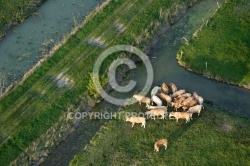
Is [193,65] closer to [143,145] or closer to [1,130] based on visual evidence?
[143,145]

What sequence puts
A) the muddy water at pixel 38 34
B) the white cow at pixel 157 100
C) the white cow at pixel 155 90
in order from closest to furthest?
1. the white cow at pixel 157 100
2. the white cow at pixel 155 90
3. the muddy water at pixel 38 34

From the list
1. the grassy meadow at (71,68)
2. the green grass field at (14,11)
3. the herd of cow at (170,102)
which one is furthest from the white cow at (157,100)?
the green grass field at (14,11)

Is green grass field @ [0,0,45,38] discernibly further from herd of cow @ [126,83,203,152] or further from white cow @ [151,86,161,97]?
white cow @ [151,86,161,97]

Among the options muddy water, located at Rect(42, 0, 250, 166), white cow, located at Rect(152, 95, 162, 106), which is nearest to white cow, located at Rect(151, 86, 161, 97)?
white cow, located at Rect(152, 95, 162, 106)

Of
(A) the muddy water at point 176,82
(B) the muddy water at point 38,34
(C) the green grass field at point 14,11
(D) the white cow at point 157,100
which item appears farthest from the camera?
(C) the green grass field at point 14,11

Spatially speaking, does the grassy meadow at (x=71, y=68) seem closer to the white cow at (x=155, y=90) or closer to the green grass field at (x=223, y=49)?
the green grass field at (x=223, y=49)

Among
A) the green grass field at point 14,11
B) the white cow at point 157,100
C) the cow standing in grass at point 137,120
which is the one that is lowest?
the cow standing in grass at point 137,120
